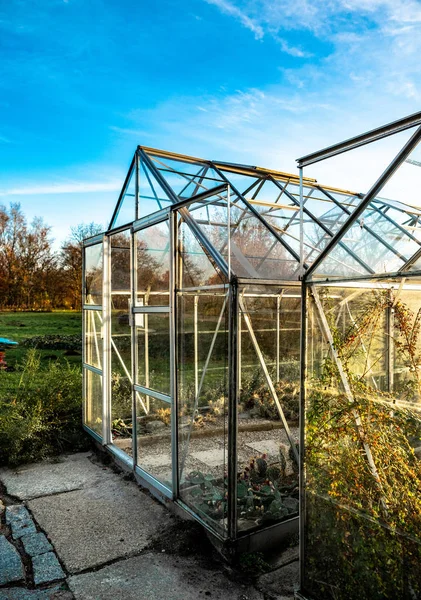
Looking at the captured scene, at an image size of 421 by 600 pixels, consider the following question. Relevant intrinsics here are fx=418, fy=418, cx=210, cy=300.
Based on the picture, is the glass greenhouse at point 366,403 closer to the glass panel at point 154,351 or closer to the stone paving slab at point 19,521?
the glass panel at point 154,351

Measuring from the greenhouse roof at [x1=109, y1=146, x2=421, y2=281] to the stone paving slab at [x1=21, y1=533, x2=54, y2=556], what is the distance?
8.96ft

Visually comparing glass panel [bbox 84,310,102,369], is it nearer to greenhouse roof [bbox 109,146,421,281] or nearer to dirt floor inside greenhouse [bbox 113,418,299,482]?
greenhouse roof [bbox 109,146,421,281]

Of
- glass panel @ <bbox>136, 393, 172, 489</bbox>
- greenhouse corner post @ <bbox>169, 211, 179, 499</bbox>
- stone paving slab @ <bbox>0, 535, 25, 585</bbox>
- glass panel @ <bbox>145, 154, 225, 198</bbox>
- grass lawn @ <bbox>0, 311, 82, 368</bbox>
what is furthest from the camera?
grass lawn @ <bbox>0, 311, 82, 368</bbox>

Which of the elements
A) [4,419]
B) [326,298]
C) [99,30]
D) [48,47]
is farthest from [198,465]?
[48,47]

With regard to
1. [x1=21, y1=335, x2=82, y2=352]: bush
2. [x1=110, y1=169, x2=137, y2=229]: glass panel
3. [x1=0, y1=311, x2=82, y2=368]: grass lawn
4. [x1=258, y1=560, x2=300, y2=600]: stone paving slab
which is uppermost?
[x1=110, y1=169, x2=137, y2=229]: glass panel

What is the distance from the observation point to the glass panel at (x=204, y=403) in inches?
133

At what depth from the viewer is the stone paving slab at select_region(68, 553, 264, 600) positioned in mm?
2873

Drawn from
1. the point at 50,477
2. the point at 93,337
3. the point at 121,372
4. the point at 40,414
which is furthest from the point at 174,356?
the point at 40,414

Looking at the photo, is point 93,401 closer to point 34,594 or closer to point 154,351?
point 154,351

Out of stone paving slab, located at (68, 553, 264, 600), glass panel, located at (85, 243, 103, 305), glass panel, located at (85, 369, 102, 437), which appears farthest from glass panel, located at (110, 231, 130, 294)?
stone paving slab, located at (68, 553, 264, 600)

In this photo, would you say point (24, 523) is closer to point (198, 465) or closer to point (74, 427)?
point (198, 465)

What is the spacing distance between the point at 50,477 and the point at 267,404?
2.91 metres

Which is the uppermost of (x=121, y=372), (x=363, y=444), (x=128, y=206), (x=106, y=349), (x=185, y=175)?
(x=185, y=175)

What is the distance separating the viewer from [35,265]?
15594 millimetres
